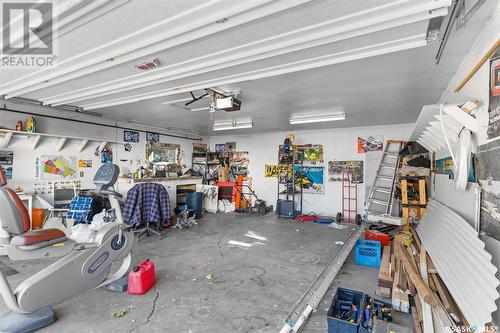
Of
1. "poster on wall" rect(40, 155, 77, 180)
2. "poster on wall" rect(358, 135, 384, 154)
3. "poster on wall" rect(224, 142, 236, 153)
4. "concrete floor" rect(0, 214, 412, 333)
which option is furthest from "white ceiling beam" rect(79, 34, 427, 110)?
"poster on wall" rect(224, 142, 236, 153)

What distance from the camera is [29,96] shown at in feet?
11.6

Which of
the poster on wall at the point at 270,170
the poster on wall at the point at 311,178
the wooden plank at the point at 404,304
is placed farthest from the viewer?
the poster on wall at the point at 270,170

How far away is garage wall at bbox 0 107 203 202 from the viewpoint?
398 centimetres

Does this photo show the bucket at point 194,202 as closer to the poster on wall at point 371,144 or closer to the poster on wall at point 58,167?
the poster on wall at point 58,167

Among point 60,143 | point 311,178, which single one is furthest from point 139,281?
point 311,178

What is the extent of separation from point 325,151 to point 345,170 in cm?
78

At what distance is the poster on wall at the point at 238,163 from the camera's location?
315 inches

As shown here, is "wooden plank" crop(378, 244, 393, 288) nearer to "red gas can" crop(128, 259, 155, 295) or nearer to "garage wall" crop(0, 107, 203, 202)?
"red gas can" crop(128, 259, 155, 295)

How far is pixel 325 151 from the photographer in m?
6.85

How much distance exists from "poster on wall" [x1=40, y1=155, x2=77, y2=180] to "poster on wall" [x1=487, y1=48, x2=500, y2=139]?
19.8ft

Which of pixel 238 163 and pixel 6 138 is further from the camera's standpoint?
pixel 238 163

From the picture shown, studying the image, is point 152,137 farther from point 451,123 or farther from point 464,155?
point 464,155

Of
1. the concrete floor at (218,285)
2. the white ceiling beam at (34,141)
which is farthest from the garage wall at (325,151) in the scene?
the white ceiling beam at (34,141)

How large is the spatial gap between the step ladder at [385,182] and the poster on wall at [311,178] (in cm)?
156
